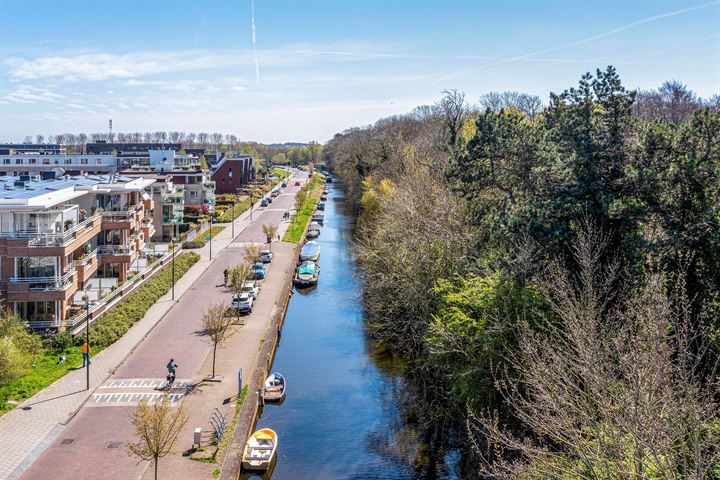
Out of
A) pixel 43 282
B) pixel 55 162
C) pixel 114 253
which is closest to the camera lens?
pixel 43 282

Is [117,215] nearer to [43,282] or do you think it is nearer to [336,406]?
[43,282]

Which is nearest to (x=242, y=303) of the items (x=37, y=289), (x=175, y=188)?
(x=37, y=289)

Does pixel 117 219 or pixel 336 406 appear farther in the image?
pixel 117 219

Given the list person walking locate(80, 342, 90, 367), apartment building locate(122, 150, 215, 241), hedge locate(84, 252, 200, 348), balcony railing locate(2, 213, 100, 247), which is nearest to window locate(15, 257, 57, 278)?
balcony railing locate(2, 213, 100, 247)

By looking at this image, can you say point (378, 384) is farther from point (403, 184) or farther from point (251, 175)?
point (251, 175)

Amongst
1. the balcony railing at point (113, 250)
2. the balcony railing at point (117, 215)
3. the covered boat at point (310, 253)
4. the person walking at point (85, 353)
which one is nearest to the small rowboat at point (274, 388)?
the person walking at point (85, 353)

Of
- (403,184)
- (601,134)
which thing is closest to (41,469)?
(601,134)

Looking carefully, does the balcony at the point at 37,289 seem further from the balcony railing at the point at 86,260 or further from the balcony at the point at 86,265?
the balcony at the point at 86,265
